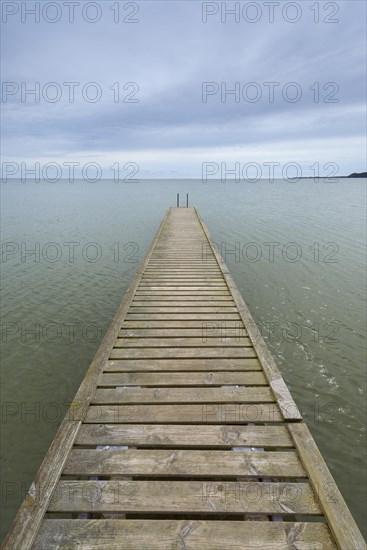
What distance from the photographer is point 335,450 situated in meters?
5.32

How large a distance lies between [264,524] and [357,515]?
107 inches

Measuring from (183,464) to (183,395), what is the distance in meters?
1.09

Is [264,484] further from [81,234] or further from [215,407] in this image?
[81,234]

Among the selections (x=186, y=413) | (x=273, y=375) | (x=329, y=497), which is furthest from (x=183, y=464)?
(x=273, y=375)

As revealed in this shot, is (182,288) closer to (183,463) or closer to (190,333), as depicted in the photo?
(190,333)

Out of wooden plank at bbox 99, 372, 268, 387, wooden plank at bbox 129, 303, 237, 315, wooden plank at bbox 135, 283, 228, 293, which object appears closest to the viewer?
wooden plank at bbox 99, 372, 268, 387

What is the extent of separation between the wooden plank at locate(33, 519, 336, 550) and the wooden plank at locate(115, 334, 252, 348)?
299 cm

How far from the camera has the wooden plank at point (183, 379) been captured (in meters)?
4.44

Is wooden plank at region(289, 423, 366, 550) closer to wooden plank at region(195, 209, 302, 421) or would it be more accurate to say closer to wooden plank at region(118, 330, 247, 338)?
wooden plank at region(195, 209, 302, 421)

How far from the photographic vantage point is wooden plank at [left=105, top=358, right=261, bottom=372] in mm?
4793

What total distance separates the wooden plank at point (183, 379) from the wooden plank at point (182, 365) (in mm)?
97

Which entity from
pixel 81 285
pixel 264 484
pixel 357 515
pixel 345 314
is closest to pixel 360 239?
pixel 345 314

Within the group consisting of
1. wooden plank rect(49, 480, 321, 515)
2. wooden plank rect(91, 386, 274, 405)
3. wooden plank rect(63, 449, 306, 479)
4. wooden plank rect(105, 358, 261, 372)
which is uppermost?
wooden plank rect(105, 358, 261, 372)

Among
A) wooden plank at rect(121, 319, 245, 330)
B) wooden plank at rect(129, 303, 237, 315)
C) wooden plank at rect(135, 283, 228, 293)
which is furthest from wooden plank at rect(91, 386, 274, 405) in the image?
wooden plank at rect(135, 283, 228, 293)
